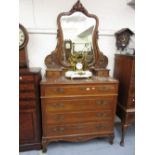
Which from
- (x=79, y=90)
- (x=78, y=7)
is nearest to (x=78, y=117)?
(x=79, y=90)

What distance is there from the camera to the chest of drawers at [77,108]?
189cm

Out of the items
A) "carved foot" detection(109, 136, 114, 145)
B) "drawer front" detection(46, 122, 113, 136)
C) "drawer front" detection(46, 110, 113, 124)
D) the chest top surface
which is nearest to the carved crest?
the chest top surface

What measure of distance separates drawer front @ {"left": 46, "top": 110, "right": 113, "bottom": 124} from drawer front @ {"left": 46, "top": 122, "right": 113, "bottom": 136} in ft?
0.20

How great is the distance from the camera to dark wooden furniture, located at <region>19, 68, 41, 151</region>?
183 centimetres

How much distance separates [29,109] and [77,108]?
22.4 inches

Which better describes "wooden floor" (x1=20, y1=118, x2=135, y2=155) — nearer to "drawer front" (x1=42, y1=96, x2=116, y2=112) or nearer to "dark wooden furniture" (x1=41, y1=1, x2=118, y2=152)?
"dark wooden furniture" (x1=41, y1=1, x2=118, y2=152)

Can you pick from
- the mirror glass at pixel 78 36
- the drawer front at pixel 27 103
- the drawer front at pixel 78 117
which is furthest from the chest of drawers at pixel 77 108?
the mirror glass at pixel 78 36

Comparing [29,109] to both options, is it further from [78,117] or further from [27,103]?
Result: [78,117]
